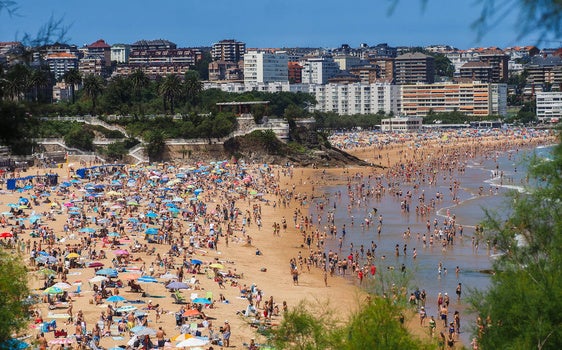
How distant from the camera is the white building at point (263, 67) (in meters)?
172

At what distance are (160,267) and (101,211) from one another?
12.1 metres

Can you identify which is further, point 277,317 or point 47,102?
point 277,317

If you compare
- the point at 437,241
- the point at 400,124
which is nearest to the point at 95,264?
the point at 437,241

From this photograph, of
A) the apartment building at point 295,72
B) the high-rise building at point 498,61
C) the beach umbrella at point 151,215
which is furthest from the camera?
the high-rise building at point 498,61

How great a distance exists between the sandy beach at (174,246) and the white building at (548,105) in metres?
97.9

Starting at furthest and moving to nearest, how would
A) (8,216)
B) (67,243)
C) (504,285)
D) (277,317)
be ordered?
(8,216), (67,243), (277,317), (504,285)

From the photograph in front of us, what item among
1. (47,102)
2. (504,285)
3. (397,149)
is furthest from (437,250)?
(397,149)

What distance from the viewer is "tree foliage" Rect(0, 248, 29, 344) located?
42.4 ft

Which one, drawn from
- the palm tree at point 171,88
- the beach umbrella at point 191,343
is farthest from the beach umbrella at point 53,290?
the palm tree at point 171,88

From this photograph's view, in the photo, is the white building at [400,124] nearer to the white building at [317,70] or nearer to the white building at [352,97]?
the white building at [352,97]

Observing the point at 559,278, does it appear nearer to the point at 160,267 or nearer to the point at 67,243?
the point at 160,267

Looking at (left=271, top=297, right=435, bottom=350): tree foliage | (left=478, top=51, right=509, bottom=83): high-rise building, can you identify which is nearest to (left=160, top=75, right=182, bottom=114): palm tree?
(left=271, top=297, right=435, bottom=350): tree foliage

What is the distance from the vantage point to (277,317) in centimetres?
2291

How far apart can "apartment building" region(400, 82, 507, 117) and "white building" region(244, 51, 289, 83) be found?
25279 millimetres
